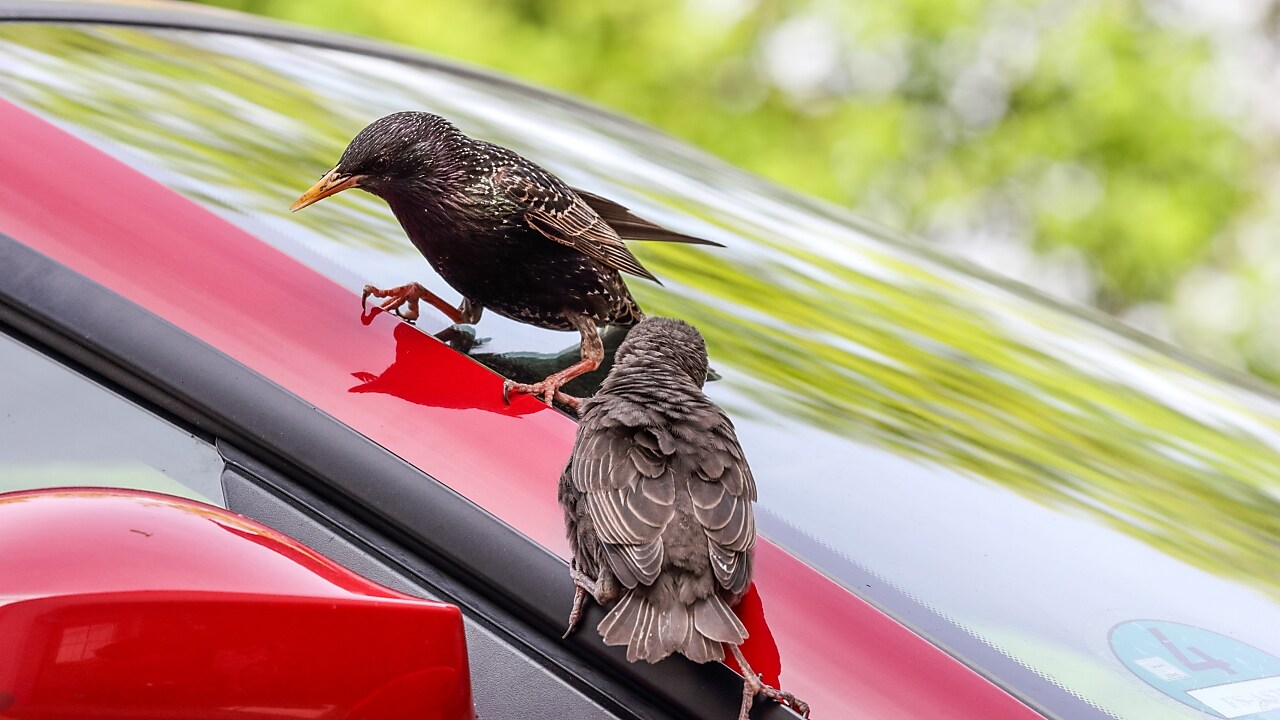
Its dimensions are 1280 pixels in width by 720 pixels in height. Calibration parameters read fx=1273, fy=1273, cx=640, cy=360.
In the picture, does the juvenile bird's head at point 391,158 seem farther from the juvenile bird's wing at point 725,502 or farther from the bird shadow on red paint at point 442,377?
the juvenile bird's wing at point 725,502

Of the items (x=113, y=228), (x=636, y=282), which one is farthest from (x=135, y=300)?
(x=636, y=282)

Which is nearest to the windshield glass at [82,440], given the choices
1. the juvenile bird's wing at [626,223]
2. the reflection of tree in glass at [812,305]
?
the reflection of tree in glass at [812,305]

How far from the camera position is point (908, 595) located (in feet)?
4.60

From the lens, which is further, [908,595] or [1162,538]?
[1162,538]

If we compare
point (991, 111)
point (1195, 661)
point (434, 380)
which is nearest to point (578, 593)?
point (434, 380)

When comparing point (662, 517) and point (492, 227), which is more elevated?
point (492, 227)

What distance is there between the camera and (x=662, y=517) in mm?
1318

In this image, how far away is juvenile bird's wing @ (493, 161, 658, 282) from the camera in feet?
6.25

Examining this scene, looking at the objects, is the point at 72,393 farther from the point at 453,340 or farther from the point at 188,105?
the point at 188,105

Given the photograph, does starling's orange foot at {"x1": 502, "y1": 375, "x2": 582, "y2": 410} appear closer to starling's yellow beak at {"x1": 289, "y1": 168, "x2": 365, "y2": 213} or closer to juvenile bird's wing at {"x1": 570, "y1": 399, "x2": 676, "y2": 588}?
juvenile bird's wing at {"x1": 570, "y1": 399, "x2": 676, "y2": 588}

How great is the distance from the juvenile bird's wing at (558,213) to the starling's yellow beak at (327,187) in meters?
0.23

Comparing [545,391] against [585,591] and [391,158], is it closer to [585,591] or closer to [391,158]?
[585,591]

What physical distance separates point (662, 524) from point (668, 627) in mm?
115

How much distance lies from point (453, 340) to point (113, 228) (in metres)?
0.44
